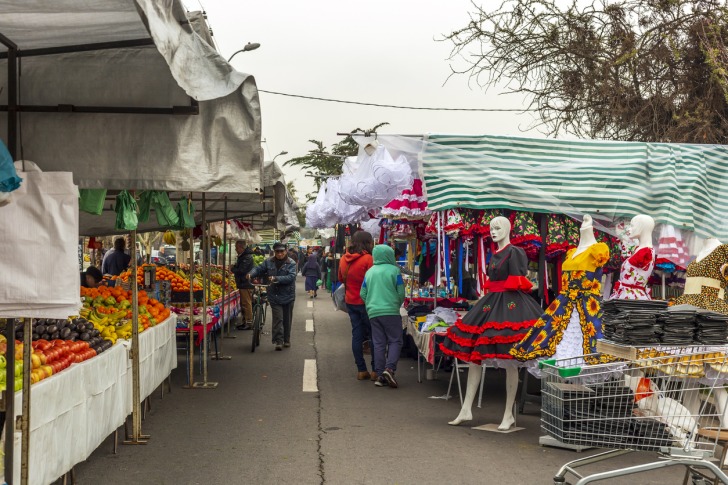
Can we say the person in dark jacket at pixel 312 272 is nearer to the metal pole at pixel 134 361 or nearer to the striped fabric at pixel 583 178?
the striped fabric at pixel 583 178

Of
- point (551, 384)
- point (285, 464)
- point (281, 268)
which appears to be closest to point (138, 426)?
point (285, 464)

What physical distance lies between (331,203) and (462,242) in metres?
6.28

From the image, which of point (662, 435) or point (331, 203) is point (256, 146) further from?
point (331, 203)

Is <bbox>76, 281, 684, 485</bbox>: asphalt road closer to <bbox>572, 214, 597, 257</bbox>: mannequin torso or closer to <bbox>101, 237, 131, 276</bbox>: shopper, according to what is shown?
<bbox>572, 214, 597, 257</bbox>: mannequin torso

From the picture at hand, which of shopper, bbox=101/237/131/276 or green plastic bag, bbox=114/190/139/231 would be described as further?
shopper, bbox=101/237/131/276

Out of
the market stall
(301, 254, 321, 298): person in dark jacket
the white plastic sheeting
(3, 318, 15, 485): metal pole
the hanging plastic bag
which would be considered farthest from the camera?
(301, 254, 321, 298): person in dark jacket

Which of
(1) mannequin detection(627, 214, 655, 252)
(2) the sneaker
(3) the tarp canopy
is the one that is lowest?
(2) the sneaker

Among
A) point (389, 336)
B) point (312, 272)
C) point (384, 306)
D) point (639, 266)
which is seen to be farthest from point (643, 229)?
point (312, 272)

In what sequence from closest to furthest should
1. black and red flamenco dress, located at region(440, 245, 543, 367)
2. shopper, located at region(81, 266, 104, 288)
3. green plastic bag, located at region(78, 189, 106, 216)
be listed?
green plastic bag, located at region(78, 189, 106, 216)
black and red flamenco dress, located at region(440, 245, 543, 367)
shopper, located at region(81, 266, 104, 288)

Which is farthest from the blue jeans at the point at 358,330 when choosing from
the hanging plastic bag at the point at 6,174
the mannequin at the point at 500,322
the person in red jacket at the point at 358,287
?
the hanging plastic bag at the point at 6,174

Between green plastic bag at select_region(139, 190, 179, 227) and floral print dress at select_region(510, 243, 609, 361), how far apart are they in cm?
382

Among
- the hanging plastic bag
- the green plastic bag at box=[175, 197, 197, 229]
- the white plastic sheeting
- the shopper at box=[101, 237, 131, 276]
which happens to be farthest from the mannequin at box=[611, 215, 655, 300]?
the shopper at box=[101, 237, 131, 276]

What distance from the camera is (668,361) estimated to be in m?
5.33

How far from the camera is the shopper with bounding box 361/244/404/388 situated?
36.7 ft
